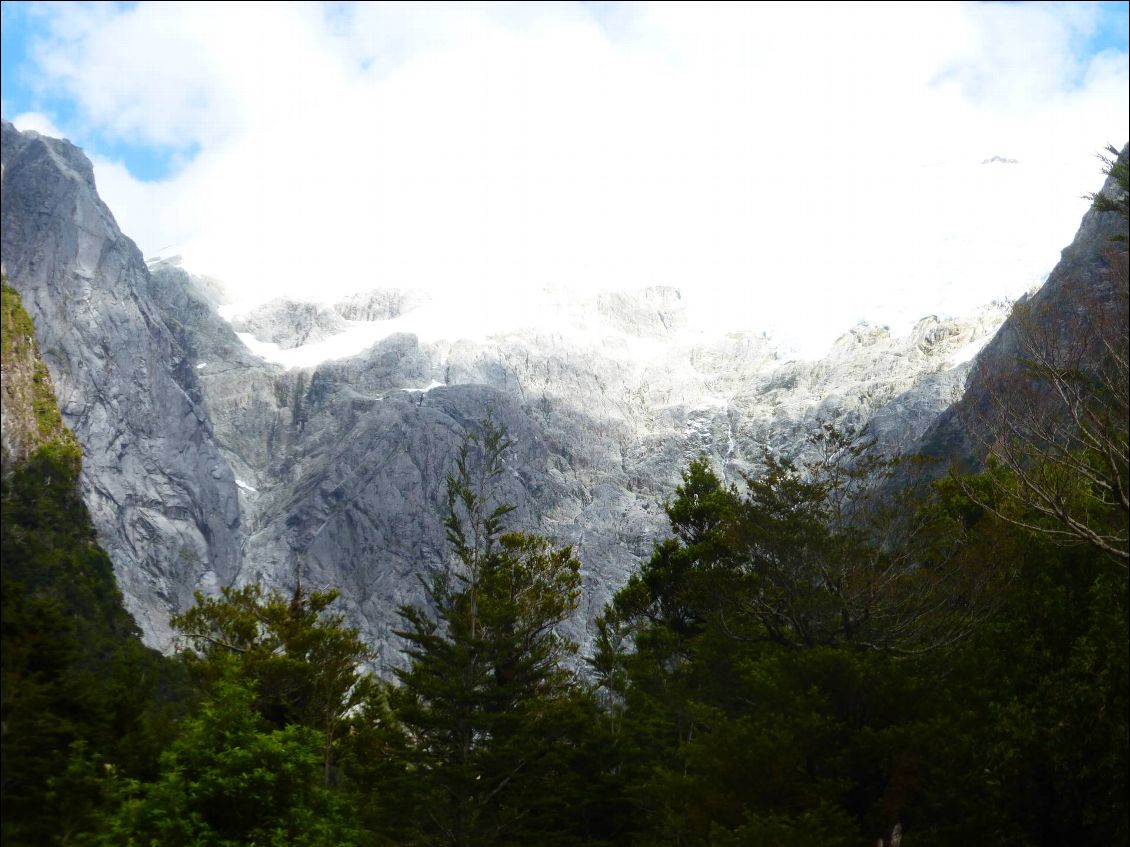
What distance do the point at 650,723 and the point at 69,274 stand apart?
350 ft

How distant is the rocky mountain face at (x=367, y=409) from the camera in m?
120

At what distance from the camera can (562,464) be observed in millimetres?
155625

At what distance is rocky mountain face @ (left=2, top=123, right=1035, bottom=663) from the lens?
12038 centimetres

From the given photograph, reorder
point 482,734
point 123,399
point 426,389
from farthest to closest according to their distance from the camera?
1. point 426,389
2. point 123,399
3. point 482,734

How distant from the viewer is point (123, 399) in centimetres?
12612

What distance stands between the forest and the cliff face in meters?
81.9

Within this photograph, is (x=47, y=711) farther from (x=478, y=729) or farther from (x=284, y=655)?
(x=284, y=655)

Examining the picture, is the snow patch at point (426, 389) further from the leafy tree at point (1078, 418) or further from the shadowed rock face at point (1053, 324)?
the leafy tree at point (1078, 418)

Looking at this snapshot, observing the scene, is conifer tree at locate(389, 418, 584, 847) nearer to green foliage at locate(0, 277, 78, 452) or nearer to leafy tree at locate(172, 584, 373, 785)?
leafy tree at locate(172, 584, 373, 785)

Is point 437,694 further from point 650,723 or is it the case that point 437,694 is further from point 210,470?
point 210,470

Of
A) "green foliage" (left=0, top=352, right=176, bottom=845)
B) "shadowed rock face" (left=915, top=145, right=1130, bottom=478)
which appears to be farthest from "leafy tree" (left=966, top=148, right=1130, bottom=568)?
"green foliage" (left=0, top=352, right=176, bottom=845)

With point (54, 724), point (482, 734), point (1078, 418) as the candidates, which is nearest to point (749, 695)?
point (482, 734)

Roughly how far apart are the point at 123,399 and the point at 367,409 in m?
36.8

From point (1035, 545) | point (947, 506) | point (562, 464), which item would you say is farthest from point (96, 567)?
point (562, 464)
